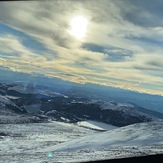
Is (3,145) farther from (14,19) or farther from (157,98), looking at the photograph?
(157,98)

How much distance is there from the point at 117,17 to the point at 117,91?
1.36 feet

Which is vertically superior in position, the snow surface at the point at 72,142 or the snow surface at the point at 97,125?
the snow surface at the point at 97,125

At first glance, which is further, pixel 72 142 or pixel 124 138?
pixel 124 138

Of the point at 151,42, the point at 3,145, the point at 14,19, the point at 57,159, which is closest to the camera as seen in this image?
Answer: the point at 14,19

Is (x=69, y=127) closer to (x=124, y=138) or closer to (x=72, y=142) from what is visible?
(x=72, y=142)

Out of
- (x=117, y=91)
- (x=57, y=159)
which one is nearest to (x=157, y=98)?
(x=117, y=91)

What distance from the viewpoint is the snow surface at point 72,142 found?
6.05 ft

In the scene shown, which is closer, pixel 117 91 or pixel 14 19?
pixel 14 19

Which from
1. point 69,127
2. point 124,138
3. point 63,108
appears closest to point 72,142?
point 69,127

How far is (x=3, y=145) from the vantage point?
1.81 m

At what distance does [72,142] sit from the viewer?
6.49ft

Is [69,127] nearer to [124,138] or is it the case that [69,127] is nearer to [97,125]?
[97,125]

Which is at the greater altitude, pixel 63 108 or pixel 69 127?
pixel 63 108

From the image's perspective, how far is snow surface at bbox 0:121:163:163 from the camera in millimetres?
1845
